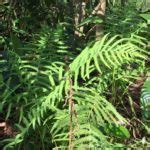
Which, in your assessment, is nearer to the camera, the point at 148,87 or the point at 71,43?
the point at 148,87

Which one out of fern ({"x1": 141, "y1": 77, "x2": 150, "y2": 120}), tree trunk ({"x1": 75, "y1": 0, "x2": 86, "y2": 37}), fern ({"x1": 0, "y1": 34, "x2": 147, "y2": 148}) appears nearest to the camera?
fern ({"x1": 0, "y1": 34, "x2": 147, "y2": 148})

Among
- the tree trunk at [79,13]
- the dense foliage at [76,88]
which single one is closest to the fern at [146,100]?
the dense foliage at [76,88]

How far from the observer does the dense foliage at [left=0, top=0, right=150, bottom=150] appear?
2.18 meters

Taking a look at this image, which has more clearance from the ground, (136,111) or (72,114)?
(72,114)

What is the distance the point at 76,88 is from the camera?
2.18 metres

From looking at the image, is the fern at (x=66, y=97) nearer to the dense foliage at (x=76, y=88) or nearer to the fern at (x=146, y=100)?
the dense foliage at (x=76, y=88)

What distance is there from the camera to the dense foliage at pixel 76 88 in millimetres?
2180

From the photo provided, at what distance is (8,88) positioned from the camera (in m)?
2.45

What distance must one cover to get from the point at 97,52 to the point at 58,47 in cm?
52

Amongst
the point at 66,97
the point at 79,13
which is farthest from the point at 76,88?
the point at 79,13

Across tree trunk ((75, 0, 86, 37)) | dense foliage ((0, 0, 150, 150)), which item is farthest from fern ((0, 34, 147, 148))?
tree trunk ((75, 0, 86, 37))

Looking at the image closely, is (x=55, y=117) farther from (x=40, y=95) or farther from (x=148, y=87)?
(x=148, y=87)

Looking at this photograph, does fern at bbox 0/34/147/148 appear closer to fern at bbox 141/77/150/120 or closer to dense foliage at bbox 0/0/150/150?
dense foliage at bbox 0/0/150/150

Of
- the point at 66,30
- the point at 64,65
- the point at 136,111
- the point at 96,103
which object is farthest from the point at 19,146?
the point at 66,30
